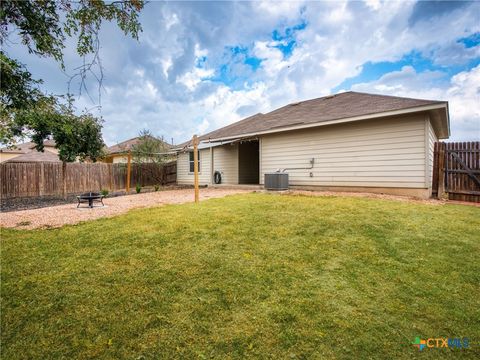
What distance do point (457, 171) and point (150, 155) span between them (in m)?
16.7

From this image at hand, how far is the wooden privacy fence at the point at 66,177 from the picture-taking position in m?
11.6

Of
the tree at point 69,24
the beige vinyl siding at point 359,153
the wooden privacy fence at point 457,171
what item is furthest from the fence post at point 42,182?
the wooden privacy fence at point 457,171

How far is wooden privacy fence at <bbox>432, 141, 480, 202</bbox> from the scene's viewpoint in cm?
823

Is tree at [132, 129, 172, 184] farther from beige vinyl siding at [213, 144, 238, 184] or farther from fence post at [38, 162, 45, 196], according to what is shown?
fence post at [38, 162, 45, 196]

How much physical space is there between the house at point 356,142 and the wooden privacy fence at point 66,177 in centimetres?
766

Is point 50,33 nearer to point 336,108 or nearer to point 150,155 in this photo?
point 336,108

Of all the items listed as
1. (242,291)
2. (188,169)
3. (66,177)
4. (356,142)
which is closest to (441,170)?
(356,142)

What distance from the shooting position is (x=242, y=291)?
2533 millimetres

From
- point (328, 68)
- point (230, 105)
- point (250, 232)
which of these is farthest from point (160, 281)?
point (230, 105)

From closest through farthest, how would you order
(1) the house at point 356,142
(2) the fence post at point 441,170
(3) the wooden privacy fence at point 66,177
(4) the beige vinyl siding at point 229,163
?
(1) the house at point 356,142 < (2) the fence post at point 441,170 < (3) the wooden privacy fence at point 66,177 < (4) the beige vinyl siding at point 229,163

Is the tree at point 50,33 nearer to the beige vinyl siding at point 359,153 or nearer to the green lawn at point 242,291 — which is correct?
the green lawn at point 242,291

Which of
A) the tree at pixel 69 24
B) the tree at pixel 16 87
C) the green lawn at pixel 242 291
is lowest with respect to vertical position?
the green lawn at pixel 242 291

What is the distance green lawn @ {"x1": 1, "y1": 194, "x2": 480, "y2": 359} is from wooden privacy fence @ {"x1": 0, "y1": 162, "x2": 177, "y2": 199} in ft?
31.6

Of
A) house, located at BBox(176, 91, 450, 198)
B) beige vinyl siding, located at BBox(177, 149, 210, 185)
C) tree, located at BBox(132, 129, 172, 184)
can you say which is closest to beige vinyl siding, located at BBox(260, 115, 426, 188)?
house, located at BBox(176, 91, 450, 198)
